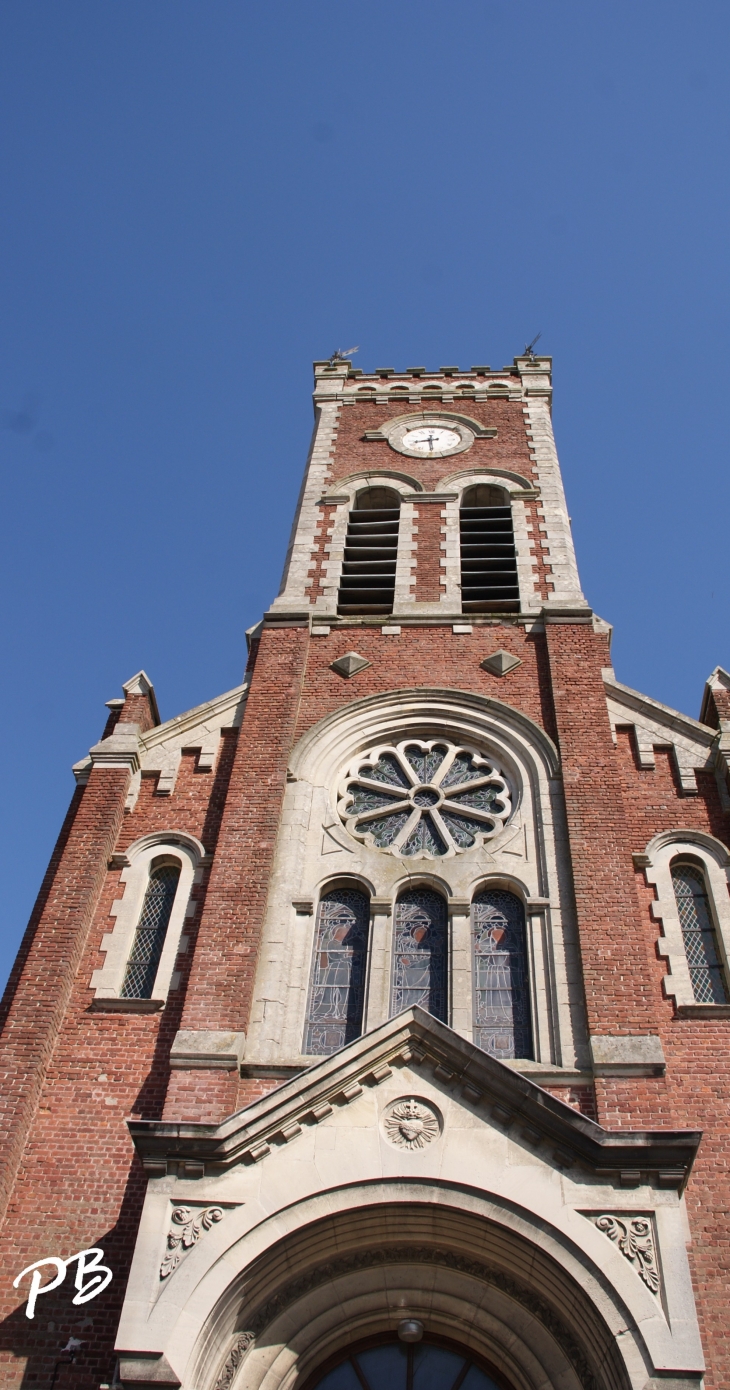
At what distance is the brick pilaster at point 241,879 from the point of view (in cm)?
1127

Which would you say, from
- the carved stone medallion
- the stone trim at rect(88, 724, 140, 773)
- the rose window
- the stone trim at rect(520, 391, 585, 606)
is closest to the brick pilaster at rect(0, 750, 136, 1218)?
the stone trim at rect(88, 724, 140, 773)

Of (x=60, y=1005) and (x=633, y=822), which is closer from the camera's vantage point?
→ (x=60, y=1005)

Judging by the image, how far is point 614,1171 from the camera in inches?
384

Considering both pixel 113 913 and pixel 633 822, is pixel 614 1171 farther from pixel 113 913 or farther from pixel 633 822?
pixel 113 913

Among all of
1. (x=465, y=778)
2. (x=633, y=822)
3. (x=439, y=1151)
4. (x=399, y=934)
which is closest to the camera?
(x=439, y=1151)

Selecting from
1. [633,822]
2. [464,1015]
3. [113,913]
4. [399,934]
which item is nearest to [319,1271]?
[464,1015]

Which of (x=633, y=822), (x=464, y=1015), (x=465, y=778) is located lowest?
(x=464, y=1015)

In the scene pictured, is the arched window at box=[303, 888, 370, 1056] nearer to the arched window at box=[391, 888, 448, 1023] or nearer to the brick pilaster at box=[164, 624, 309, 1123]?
the arched window at box=[391, 888, 448, 1023]

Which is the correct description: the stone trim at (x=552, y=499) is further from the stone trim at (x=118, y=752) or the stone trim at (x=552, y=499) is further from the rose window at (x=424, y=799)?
the stone trim at (x=118, y=752)

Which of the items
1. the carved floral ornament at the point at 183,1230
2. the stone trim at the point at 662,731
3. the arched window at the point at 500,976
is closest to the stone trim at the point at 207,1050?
the carved floral ornament at the point at 183,1230

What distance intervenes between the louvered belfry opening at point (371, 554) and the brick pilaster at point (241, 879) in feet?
6.67

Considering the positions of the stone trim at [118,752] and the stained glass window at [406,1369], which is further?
the stone trim at [118,752]

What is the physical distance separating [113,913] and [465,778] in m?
4.56

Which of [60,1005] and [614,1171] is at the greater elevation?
[60,1005]
